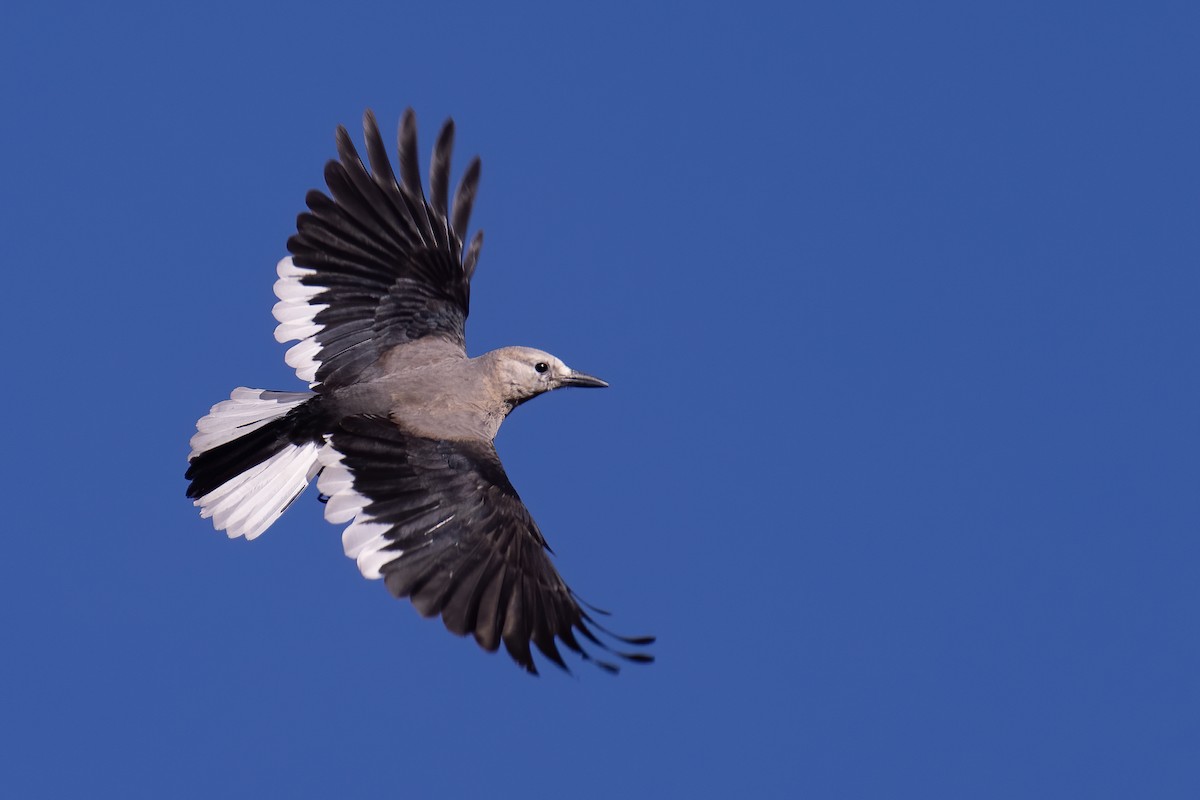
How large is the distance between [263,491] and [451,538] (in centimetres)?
160

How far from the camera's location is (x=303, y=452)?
889 cm

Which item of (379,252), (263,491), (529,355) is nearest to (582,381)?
(529,355)

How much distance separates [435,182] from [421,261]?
0.51 metres

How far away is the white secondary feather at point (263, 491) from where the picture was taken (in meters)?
8.89

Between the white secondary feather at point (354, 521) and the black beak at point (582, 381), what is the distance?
6.46 ft

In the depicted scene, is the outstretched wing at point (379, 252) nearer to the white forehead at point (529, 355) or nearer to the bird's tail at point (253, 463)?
the white forehead at point (529, 355)

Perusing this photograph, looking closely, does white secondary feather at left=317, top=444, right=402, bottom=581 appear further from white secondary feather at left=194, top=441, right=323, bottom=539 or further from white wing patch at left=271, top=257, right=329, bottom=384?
white wing patch at left=271, top=257, right=329, bottom=384

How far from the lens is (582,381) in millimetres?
9766

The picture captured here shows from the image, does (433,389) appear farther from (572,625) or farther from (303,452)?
(572,625)

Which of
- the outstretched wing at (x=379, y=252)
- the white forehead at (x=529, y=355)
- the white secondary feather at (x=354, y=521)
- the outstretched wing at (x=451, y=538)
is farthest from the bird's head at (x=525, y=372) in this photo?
the white secondary feather at (x=354, y=521)

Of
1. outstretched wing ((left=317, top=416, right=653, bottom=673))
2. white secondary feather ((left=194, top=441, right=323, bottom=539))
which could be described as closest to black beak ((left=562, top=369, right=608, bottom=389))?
outstretched wing ((left=317, top=416, right=653, bottom=673))

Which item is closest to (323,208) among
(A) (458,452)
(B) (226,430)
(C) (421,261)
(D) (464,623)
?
(C) (421,261)

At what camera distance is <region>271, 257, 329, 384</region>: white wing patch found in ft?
31.1

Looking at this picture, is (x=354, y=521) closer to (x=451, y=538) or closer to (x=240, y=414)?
(x=451, y=538)
